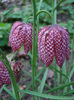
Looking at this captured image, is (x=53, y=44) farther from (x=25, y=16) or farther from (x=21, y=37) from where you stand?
(x=25, y=16)

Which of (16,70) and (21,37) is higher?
(21,37)

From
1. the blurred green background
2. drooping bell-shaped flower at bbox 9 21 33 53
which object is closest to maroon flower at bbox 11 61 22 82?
drooping bell-shaped flower at bbox 9 21 33 53

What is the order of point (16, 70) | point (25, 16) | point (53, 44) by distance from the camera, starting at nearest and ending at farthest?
point (53, 44), point (16, 70), point (25, 16)

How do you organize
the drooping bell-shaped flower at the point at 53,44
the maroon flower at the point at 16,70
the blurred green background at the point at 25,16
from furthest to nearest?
the blurred green background at the point at 25,16, the maroon flower at the point at 16,70, the drooping bell-shaped flower at the point at 53,44

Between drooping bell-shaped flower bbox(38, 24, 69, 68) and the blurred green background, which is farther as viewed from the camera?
the blurred green background

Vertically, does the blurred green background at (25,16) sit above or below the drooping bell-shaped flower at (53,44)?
above

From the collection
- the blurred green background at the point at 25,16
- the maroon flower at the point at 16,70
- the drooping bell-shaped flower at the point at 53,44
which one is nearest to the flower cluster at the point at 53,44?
the drooping bell-shaped flower at the point at 53,44

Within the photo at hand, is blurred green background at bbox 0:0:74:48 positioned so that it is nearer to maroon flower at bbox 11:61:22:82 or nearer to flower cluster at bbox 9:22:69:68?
maroon flower at bbox 11:61:22:82

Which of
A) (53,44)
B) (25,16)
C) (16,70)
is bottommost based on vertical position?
(16,70)

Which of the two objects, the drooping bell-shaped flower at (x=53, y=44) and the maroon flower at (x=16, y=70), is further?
the maroon flower at (x=16, y=70)

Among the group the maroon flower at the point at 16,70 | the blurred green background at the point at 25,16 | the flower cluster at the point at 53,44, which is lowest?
the maroon flower at the point at 16,70

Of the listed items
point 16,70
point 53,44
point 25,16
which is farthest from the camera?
point 25,16

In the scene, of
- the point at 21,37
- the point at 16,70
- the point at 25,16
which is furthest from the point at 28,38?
the point at 25,16

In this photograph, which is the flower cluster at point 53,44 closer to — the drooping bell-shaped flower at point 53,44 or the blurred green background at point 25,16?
the drooping bell-shaped flower at point 53,44
